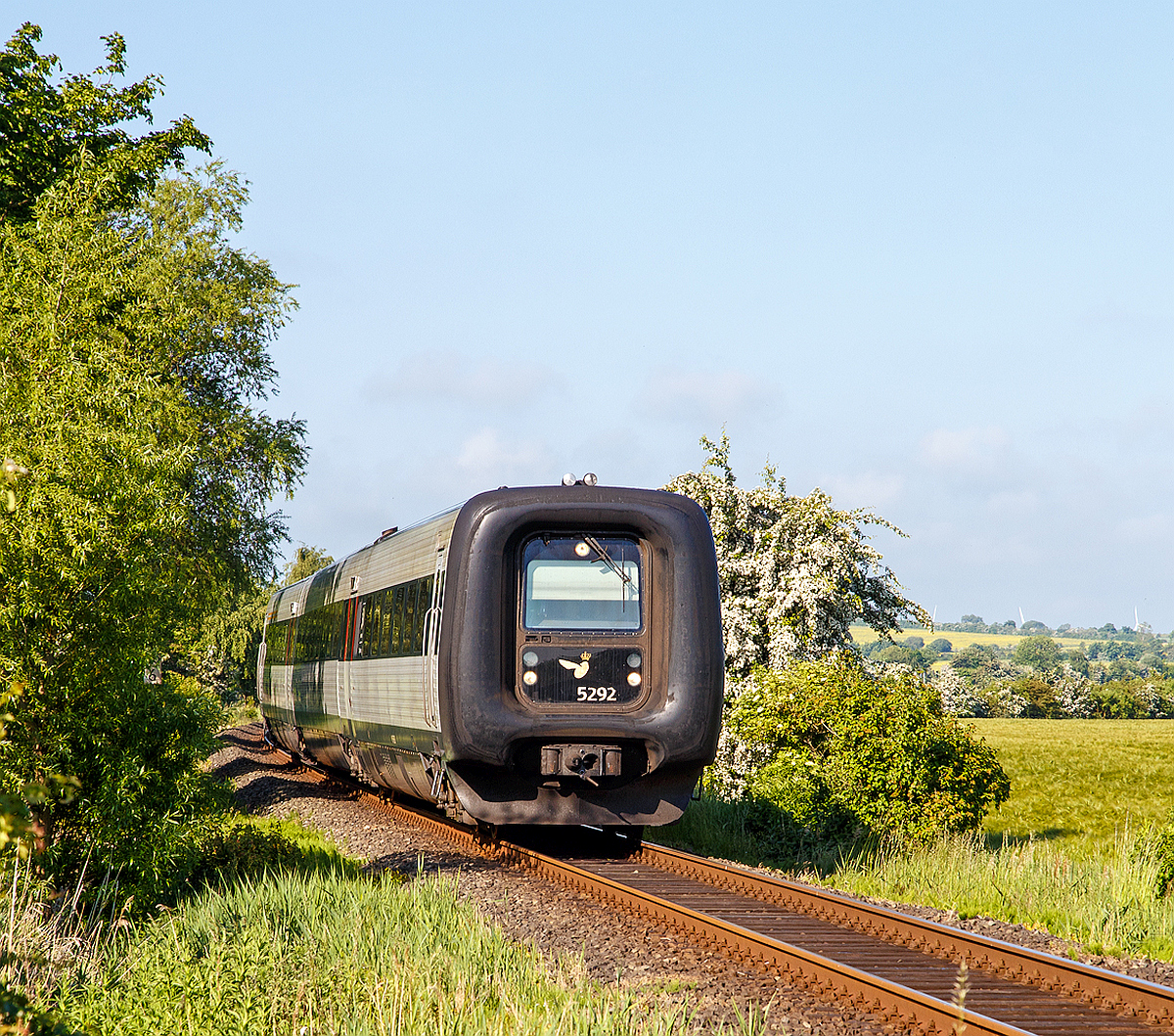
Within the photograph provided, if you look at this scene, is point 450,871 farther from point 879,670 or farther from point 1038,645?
point 1038,645

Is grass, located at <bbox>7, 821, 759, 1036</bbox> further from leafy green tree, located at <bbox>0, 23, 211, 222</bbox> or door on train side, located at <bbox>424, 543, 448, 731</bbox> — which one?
leafy green tree, located at <bbox>0, 23, 211, 222</bbox>

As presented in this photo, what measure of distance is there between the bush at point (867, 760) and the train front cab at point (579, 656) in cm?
333

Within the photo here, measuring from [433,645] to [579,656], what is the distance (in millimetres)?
1590

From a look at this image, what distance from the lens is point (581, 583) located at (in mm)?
11820

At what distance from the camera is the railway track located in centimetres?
696

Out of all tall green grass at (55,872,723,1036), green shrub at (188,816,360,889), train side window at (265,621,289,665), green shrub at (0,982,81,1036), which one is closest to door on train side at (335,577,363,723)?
green shrub at (188,816,360,889)

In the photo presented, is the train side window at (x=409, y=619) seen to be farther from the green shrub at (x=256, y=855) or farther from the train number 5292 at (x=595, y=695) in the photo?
the train number 5292 at (x=595, y=695)

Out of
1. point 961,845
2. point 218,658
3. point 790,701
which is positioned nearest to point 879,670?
point 790,701

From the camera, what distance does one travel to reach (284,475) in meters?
26.8

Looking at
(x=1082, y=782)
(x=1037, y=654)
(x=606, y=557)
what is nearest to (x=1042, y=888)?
(x=606, y=557)

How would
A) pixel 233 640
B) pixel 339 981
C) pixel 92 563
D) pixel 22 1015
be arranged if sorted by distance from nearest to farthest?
pixel 22 1015 → pixel 339 981 → pixel 92 563 → pixel 233 640

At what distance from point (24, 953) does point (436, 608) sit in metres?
5.73

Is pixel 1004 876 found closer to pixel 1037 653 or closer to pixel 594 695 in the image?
pixel 594 695

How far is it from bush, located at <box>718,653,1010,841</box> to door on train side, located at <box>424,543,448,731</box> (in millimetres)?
5032
